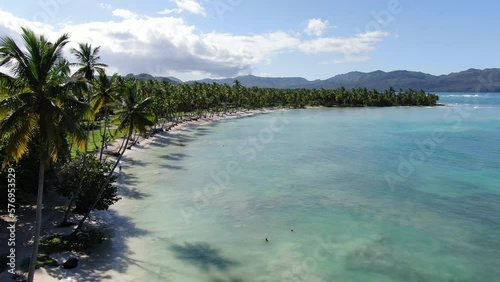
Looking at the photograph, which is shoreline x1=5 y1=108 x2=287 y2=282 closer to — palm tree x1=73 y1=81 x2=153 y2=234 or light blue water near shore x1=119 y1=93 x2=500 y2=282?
light blue water near shore x1=119 y1=93 x2=500 y2=282

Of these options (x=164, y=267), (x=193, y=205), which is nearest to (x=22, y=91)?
(x=164, y=267)

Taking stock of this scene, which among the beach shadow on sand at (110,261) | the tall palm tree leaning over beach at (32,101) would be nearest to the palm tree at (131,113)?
the beach shadow on sand at (110,261)

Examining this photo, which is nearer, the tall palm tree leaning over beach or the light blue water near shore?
the tall palm tree leaning over beach

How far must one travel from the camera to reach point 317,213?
4594cm

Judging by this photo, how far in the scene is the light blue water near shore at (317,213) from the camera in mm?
32000

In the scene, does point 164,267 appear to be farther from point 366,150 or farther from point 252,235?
point 366,150

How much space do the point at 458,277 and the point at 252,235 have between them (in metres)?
18.5

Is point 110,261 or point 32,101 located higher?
point 32,101

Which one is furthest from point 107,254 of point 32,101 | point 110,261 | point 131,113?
point 32,101

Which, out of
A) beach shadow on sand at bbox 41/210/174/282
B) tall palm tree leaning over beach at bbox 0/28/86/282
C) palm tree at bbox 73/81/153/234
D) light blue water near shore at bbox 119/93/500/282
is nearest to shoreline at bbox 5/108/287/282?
beach shadow on sand at bbox 41/210/174/282

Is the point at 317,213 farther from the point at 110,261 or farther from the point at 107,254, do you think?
the point at 110,261

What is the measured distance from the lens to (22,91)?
20031 millimetres

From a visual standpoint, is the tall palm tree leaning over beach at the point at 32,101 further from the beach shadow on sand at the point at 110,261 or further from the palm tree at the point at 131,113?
the palm tree at the point at 131,113

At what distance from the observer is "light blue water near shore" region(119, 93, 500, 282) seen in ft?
105
